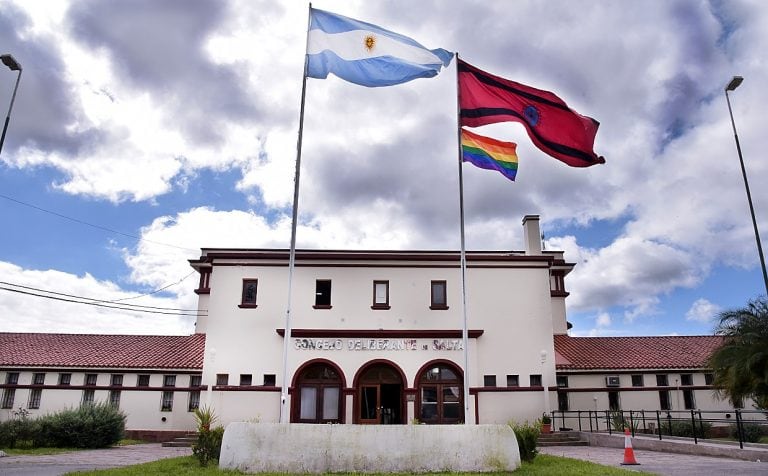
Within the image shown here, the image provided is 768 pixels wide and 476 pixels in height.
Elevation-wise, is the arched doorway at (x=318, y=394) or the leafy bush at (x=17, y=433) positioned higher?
the arched doorway at (x=318, y=394)

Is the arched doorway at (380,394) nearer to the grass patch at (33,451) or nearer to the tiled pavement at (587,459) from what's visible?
the tiled pavement at (587,459)

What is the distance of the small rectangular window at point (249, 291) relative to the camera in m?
25.8

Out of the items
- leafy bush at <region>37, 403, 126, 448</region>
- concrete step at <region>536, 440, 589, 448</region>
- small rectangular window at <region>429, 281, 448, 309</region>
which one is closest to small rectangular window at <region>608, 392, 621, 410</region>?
concrete step at <region>536, 440, 589, 448</region>

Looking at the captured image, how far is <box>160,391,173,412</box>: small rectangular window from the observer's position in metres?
27.4

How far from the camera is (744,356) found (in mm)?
20328

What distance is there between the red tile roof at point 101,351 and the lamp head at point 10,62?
14388mm

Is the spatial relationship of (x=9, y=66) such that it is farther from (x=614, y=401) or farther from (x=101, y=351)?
(x=614, y=401)

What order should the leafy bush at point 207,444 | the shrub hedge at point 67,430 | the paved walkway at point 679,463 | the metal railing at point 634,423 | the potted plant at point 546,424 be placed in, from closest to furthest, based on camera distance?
the paved walkway at point 679,463 < the leafy bush at point 207,444 < the shrub hedge at point 67,430 < the potted plant at point 546,424 < the metal railing at point 634,423

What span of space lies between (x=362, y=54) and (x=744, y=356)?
1628 cm

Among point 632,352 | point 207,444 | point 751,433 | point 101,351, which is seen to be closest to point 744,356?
point 751,433

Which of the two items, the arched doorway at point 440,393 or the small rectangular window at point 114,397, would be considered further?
the small rectangular window at point 114,397

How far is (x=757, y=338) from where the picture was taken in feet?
67.2

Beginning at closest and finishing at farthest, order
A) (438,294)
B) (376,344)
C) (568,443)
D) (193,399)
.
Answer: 1. (568,443)
2. (376,344)
3. (438,294)
4. (193,399)

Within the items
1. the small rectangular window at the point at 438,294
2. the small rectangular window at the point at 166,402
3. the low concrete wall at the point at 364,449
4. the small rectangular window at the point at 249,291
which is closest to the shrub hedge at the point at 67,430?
the small rectangular window at the point at 166,402
